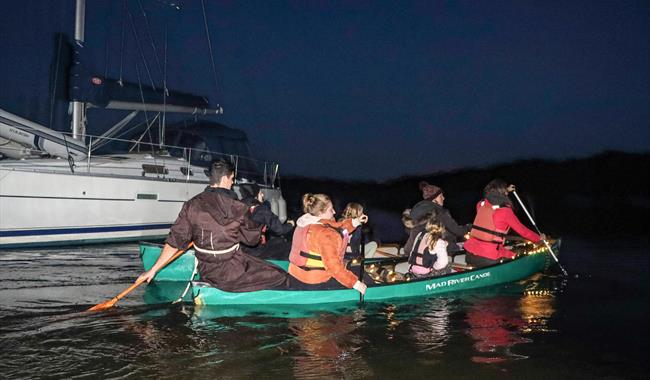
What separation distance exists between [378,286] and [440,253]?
133 centimetres

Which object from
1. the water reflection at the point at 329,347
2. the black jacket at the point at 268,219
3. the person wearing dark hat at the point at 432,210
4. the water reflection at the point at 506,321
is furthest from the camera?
the person wearing dark hat at the point at 432,210

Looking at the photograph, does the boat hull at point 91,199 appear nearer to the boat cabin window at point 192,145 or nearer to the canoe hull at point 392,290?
the boat cabin window at point 192,145

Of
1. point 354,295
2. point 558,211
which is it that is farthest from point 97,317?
point 558,211

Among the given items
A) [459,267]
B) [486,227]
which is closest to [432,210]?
[486,227]

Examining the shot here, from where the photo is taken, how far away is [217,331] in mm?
6664

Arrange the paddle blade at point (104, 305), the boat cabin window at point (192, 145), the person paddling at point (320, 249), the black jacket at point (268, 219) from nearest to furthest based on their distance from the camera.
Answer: the person paddling at point (320, 249)
the paddle blade at point (104, 305)
the black jacket at point (268, 219)
the boat cabin window at point (192, 145)

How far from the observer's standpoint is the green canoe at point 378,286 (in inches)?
295

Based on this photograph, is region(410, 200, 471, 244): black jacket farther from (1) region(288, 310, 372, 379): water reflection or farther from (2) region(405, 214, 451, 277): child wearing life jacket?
(1) region(288, 310, 372, 379): water reflection

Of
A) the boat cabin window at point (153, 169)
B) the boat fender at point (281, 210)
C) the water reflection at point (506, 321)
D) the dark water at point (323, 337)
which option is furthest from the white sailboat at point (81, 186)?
the water reflection at point (506, 321)

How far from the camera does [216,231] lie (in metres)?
6.64

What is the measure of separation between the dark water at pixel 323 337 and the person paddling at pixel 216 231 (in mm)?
640

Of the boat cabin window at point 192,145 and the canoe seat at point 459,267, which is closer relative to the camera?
the canoe seat at point 459,267

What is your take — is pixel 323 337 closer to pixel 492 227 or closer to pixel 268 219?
pixel 268 219

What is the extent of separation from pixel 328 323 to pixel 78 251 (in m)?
8.67
